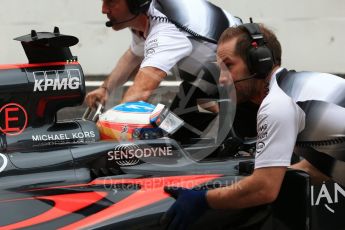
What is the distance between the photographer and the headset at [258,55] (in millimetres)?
2510

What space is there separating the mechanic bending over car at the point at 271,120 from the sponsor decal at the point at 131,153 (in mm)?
359

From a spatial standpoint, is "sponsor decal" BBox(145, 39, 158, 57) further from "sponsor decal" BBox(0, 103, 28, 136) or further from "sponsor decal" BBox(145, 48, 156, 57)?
"sponsor decal" BBox(0, 103, 28, 136)

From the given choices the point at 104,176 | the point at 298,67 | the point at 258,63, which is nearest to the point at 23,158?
the point at 104,176

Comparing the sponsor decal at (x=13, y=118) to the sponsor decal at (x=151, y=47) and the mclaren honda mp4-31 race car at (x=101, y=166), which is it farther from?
the sponsor decal at (x=151, y=47)

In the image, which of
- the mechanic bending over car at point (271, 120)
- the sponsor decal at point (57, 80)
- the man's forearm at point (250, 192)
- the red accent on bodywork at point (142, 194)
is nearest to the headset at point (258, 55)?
the mechanic bending over car at point (271, 120)

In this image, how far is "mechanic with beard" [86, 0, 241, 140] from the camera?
3.43 meters

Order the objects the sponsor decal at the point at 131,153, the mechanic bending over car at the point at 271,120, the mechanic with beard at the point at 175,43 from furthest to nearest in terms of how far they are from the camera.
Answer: the mechanic with beard at the point at 175,43, the sponsor decal at the point at 131,153, the mechanic bending over car at the point at 271,120

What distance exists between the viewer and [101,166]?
291 centimetres

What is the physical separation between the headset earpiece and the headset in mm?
986

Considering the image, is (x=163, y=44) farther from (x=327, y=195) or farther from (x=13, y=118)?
(x=327, y=195)

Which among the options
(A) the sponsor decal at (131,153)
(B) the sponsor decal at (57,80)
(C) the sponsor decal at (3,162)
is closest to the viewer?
(C) the sponsor decal at (3,162)

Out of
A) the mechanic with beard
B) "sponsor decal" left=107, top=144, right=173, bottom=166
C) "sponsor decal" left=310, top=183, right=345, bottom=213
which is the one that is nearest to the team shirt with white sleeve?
the mechanic with beard

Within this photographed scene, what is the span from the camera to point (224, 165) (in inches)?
117

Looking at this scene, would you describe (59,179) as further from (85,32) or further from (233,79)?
(85,32)
